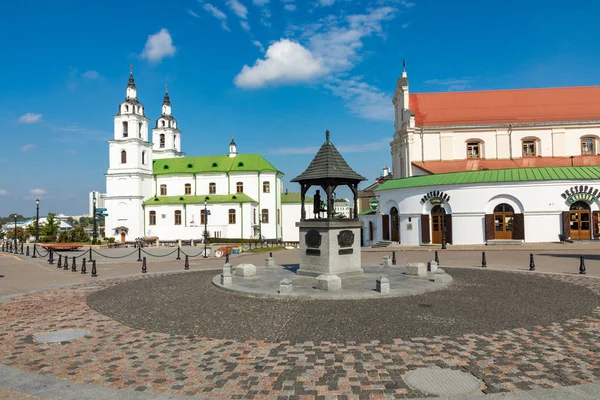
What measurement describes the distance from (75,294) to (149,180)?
57.0 metres

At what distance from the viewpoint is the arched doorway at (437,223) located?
116 feet

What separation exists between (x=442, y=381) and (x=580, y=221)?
33542mm

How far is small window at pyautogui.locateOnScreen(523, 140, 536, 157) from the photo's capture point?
139 feet

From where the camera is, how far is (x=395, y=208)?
38469mm

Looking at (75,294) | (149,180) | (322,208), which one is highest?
(149,180)

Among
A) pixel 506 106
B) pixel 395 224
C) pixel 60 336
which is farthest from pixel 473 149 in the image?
pixel 60 336

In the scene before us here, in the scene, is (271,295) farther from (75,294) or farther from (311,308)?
(75,294)

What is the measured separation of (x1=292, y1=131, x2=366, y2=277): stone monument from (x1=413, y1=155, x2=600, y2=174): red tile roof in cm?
2588

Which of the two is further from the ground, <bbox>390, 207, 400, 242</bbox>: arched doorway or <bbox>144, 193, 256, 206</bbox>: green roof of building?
<bbox>144, 193, 256, 206</bbox>: green roof of building

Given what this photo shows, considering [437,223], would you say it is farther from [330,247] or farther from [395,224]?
[330,247]

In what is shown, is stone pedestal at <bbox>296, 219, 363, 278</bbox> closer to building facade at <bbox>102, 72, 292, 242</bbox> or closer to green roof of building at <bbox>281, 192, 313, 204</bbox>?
building facade at <bbox>102, 72, 292, 242</bbox>

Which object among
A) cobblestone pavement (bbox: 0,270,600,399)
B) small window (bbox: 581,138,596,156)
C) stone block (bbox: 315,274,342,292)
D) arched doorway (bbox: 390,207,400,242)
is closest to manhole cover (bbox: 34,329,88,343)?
cobblestone pavement (bbox: 0,270,600,399)

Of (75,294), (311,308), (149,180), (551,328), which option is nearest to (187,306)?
(311,308)

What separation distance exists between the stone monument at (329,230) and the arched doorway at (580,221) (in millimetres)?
25073
